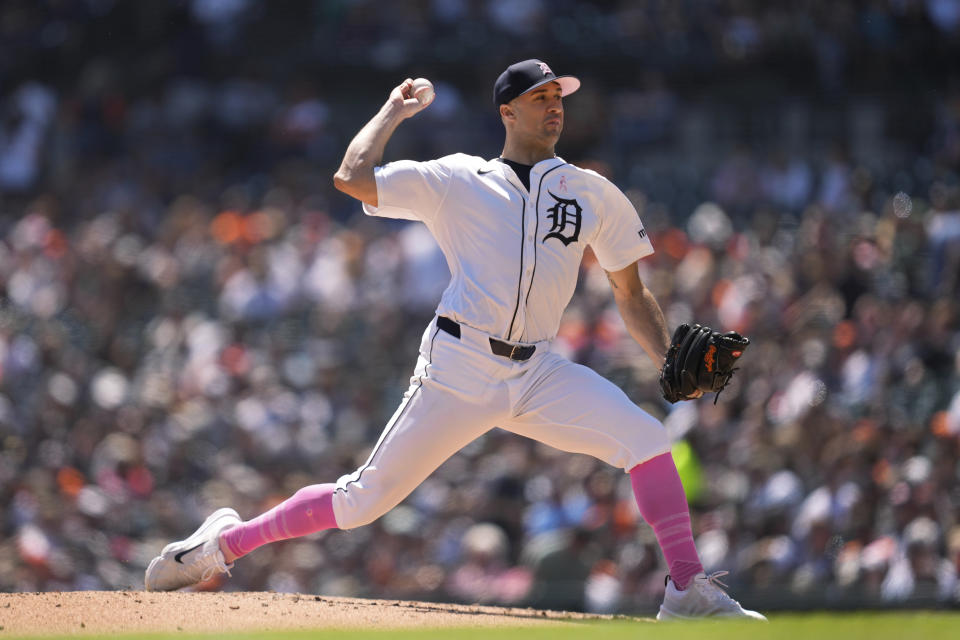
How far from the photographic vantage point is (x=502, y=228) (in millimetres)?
5301

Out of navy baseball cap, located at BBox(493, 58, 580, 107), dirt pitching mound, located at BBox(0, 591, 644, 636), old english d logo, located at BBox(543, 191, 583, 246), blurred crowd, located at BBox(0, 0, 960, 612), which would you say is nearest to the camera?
dirt pitching mound, located at BBox(0, 591, 644, 636)

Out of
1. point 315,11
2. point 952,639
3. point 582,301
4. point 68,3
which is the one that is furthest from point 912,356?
point 68,3

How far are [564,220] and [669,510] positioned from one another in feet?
3.89

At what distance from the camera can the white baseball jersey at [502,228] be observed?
5.25 metres

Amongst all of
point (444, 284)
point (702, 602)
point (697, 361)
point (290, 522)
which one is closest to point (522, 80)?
point (697, 361)

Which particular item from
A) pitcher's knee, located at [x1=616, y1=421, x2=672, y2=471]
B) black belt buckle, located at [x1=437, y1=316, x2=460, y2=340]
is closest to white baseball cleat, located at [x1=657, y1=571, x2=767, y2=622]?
pitcher's knee, located at [x1=616, y1=421, x2=672, y2=471]

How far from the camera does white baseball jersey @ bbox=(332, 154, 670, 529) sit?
206 inches

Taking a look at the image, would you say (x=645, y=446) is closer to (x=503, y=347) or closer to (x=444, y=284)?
(x=503, y=347)

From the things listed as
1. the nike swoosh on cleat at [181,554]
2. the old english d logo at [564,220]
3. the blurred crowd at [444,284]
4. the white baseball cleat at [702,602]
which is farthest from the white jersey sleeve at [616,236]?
the blurred crowd at [444,284]

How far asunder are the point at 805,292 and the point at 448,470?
3162 millimetres

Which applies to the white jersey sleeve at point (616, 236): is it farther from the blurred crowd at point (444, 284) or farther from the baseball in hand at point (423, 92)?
the blurred crowd at point (444, 284)

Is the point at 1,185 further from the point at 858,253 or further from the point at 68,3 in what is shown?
the point at 858,253

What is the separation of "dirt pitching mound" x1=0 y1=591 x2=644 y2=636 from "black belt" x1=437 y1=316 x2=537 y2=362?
102cm

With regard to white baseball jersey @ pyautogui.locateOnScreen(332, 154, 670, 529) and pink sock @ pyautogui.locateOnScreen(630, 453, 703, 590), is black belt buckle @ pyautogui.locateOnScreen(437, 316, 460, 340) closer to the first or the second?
white baseball jersey @ pyautogui.locateOnScreen(332, 154, 670, 529)
